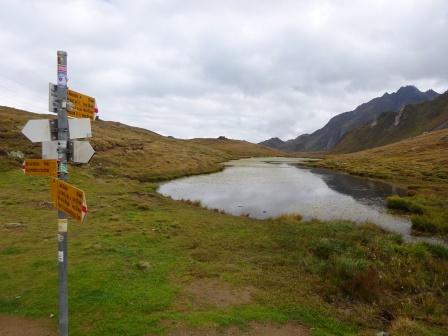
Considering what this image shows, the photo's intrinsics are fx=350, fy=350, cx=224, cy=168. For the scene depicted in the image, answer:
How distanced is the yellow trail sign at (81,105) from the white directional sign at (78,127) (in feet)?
1.12

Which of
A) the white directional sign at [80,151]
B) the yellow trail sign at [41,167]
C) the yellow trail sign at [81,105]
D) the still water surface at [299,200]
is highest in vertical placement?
the yellow trail sign at [81,105]

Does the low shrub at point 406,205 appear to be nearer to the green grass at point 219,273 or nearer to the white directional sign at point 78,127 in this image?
the green grass at point 219,273

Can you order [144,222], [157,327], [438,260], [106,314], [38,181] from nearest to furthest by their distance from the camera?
[157,327]
[106,314]
[438,260]
[144,222]
[38,181]

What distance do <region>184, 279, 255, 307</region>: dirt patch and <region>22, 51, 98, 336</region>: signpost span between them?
5.55 metres

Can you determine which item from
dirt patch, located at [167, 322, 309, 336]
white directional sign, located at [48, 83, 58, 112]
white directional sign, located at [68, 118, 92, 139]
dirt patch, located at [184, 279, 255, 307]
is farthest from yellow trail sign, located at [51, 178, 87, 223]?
dirt patch, located at [184, 279, 255, 307]

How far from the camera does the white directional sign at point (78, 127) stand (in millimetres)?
7398

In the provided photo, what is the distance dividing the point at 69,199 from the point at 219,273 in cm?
913

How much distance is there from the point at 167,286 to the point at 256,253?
6320 millimetres

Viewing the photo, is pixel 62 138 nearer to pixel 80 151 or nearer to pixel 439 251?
pixel 80 151

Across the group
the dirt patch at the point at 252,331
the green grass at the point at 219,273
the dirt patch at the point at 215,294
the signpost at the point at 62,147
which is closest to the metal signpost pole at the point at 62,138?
the signpost at the point at 62,147

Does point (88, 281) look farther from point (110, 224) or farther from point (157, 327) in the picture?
point (110, 224)

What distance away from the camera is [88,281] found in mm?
13242

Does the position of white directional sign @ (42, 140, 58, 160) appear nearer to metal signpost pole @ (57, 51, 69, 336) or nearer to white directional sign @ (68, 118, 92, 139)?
metal signpost pole @ (57, 51, 69, 336)

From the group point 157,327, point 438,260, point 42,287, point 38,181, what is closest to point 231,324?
point 157,327
